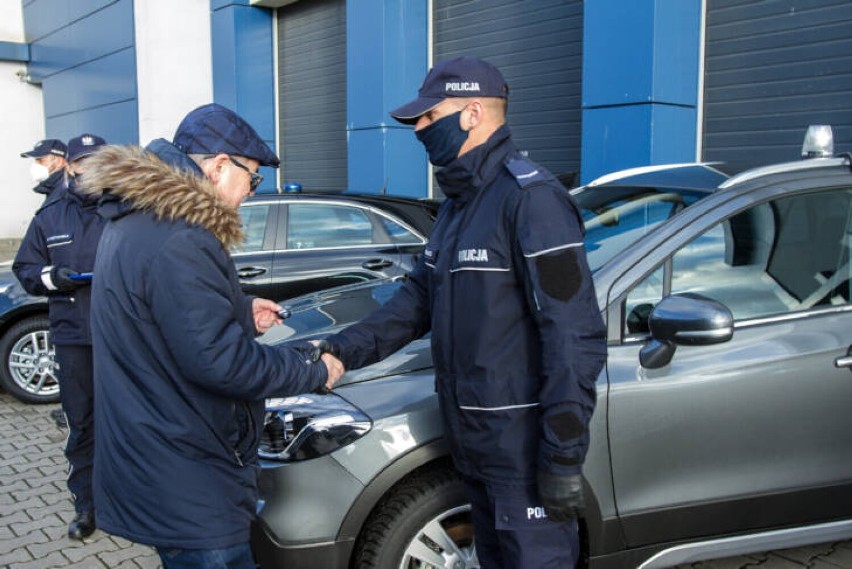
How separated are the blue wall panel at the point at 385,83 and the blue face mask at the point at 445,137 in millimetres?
7479

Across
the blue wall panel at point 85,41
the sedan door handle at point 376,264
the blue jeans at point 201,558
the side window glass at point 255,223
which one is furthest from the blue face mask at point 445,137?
the blue wall panel at point 85,41

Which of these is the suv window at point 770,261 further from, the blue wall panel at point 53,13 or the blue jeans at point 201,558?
the blue wall panel at point 53,13

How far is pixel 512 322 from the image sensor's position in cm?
223

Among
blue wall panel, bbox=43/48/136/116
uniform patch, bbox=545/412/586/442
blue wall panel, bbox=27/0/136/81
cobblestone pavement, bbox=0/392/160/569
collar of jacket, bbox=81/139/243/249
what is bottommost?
cobblestone pavement, bbox=0/392/160/569

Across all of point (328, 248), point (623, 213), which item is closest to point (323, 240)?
point (328, 248)

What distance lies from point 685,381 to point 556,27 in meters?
6.39

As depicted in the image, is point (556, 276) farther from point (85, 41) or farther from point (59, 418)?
point (85, 41)

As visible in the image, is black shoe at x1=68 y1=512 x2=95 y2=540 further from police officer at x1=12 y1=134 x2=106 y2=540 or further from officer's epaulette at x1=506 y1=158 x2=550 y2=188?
officer's epaulette at x1=506 y1=158 x2=550 y2=188

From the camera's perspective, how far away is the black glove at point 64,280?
157 inches

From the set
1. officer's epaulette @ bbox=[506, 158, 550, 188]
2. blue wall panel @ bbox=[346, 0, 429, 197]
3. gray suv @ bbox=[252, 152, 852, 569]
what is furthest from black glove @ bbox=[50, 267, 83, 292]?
blue wall panel @ bbox=[346, 0, 429, 197]

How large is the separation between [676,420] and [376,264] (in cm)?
364

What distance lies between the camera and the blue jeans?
204 cm

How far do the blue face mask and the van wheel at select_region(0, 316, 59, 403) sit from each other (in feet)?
16.3

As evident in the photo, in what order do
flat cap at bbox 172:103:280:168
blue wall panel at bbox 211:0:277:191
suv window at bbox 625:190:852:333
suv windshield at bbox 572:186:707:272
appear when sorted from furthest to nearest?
blue wall panel at bbox 211:0:277:191, suv windshield at bbox 572:186:707:272, suv window at bbox 625:190:852:333, flat cap at bbox 172:103:280:168
